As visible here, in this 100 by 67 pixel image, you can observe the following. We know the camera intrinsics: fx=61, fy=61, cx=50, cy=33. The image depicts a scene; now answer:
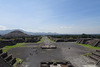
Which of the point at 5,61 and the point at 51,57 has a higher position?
the point at 5,61

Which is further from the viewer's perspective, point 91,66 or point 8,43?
point 8,43

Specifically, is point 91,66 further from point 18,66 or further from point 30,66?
point 18,66

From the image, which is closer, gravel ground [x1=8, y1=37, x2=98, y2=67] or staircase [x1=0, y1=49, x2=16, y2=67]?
staircase [x1=0, y1=49, x2=16, y2=67]

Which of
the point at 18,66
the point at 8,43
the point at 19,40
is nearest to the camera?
the point at 18,66

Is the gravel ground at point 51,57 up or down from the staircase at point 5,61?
down

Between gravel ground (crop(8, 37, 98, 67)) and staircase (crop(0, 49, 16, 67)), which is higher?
staircase (crop(0, 49, 16, 67))

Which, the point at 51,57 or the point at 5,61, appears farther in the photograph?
the point at 51,57

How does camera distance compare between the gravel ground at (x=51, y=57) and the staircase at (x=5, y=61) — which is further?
the gravel ground at (x=51, y=57)

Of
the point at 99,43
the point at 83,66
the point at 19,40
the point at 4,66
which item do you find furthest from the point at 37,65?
the point at 19,40

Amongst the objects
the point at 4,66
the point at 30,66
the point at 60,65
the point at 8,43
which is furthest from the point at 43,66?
the point at 8,43

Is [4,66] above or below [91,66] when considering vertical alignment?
above

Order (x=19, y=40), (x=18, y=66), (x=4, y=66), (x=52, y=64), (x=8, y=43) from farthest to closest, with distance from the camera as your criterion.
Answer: (x=19, y=40)
(x=8, y=43)
(x=52, y=64)
(x=18, y=66)
(x=4, y=66)
